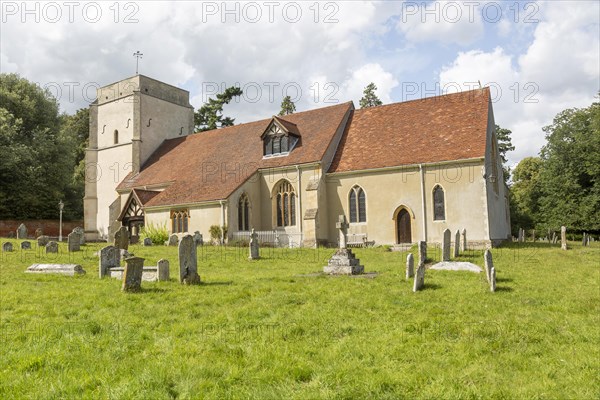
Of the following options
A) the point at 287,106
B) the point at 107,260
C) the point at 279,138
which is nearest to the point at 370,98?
the point at 287,106

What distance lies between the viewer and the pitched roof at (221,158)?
28.5 m

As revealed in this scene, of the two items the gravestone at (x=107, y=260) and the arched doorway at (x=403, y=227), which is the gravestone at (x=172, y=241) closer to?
the gravestone at (x=107, y=260)

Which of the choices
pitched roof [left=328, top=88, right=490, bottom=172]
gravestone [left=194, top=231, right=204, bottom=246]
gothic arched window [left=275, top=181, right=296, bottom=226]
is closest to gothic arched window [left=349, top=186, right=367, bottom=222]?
pitched roof [left=328, top=88, right=490, bottom=172]

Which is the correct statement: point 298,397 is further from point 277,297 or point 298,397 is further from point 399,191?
point 399,191

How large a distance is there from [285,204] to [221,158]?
634 cm

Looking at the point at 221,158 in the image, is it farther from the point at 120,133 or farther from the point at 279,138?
the point at 120,133

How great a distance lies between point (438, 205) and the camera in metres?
24.7

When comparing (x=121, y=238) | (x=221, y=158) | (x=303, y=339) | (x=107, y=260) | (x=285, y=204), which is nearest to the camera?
(x=303, y=339)

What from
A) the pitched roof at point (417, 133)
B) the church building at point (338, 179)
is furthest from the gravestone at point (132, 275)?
the pitched roof at point (417, 133)

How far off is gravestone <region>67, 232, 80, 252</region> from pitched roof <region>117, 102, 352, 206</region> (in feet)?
23.7

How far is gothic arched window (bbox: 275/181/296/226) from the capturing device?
93.6 feet

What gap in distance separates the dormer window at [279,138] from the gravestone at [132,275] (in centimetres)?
1849

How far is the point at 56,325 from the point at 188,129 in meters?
34.3

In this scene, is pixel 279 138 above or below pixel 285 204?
above
